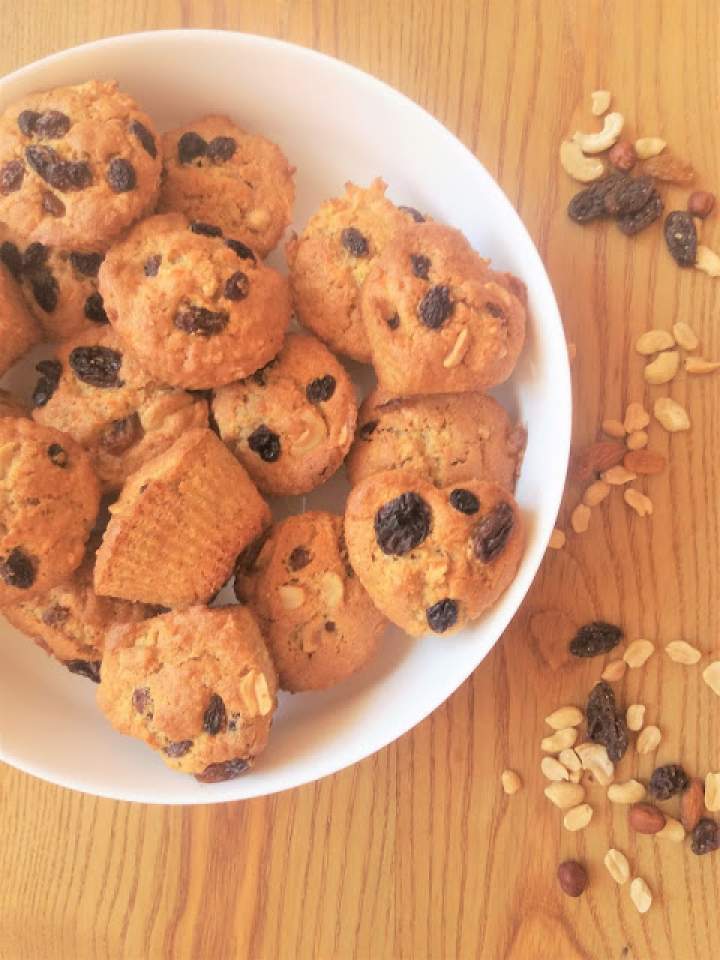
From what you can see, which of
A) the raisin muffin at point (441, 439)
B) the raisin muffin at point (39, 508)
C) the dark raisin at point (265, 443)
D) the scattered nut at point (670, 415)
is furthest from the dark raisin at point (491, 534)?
the raisin muffin at point (39, 508)

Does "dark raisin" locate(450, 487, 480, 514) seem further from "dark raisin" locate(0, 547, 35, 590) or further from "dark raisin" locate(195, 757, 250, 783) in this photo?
"dark raisin" locate(0, 547, 35, 590)

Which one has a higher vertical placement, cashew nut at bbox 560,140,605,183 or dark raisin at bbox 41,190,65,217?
dark raisin at bbox 41,190,65,217

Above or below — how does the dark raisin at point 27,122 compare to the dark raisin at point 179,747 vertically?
above

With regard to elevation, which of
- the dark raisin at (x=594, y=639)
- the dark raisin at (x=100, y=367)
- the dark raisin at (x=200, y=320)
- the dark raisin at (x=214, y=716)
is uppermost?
the dark raisin at (x=200, y=320)

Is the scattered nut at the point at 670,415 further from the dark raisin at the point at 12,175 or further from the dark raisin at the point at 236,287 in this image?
the dark raisin at the point at 12,175

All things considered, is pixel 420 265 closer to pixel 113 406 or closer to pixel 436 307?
pixel 436 307

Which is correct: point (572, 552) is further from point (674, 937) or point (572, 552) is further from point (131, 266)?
point (131, 266)

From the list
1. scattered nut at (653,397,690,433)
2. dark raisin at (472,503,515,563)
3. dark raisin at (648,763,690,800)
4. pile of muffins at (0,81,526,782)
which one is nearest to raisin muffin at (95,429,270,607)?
pile of muffins at (0,81,526,782)
